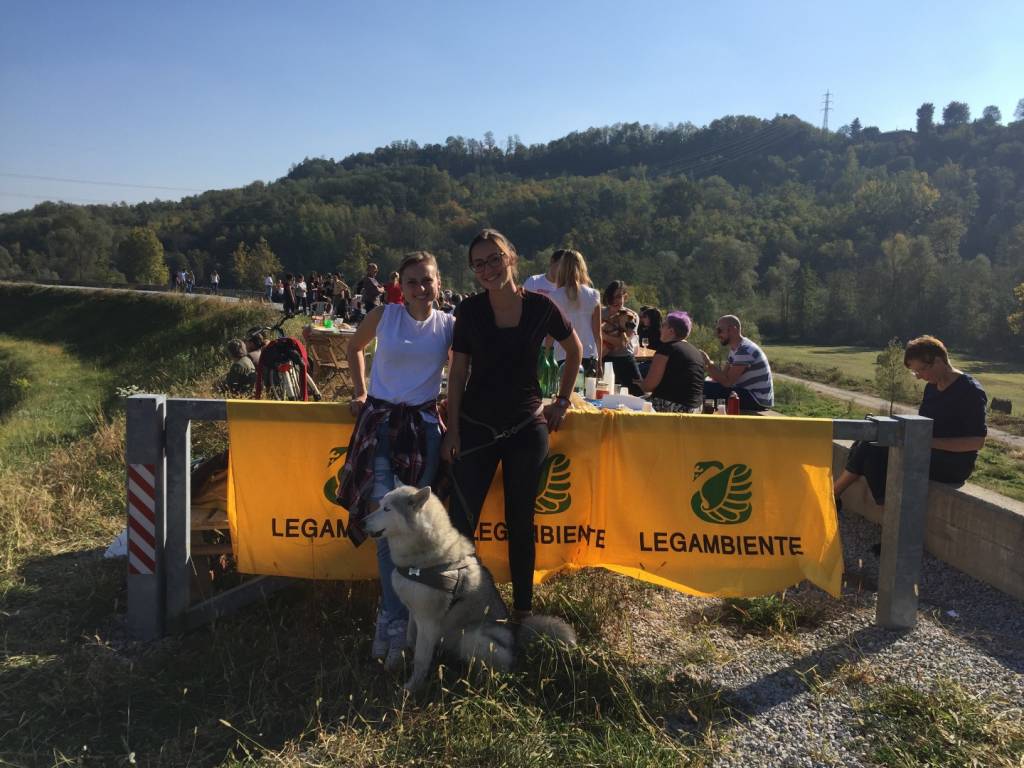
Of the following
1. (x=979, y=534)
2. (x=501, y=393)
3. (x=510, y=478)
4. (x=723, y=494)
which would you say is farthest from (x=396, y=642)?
(x=979, y=534)

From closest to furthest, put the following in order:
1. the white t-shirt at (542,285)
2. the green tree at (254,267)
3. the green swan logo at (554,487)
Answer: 1. the green swan logo at (554,487)
2. the white t-shirt at (542,285)
3. the green tree at (254,267)

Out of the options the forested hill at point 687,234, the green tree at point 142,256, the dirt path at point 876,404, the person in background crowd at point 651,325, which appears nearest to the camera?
the person in background crowd at point 651,325

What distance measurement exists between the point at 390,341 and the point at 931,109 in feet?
669

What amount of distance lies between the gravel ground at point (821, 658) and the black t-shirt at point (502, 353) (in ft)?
4.73

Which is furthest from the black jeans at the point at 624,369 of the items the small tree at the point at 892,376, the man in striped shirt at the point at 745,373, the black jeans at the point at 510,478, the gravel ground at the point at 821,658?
the small tree at the point at 892,376

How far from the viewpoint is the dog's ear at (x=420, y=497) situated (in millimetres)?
3031

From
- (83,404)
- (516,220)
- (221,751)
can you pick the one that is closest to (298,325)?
(83,404)

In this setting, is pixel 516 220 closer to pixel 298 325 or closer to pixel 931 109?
pixel 298 325

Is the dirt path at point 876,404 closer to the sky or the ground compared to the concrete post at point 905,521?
closer to the ground

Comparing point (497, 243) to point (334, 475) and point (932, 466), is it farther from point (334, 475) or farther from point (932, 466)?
point (932, 466)

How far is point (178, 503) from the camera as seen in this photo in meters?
3.71

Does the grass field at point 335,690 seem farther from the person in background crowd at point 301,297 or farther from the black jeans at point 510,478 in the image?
the person in background crowd at point 301,297

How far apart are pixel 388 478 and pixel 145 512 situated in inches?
52.9

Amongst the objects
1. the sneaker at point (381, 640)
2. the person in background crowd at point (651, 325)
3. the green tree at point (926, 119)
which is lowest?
the sneaker at point (381, 640)
